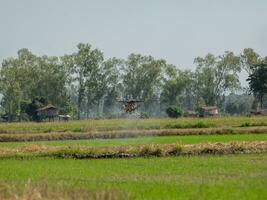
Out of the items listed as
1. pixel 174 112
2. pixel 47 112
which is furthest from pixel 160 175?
pixel 174 112

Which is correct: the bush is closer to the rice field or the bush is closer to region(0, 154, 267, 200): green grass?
the rice field

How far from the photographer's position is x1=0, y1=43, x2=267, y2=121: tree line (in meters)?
94.8

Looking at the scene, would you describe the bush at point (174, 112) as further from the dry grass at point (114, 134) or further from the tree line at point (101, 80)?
the dry grass at point (114, 134)

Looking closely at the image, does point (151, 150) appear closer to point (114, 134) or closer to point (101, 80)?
point (114, 134)

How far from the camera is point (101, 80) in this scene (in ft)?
332

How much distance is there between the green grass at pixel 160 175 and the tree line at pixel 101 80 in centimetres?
6636

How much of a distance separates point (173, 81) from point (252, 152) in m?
81.6

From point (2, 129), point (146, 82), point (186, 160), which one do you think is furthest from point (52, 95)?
point (186, 160)

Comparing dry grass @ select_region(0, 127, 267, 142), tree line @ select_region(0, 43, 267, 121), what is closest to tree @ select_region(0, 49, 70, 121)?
tree line @ select_region(0, 43, 267, 121)

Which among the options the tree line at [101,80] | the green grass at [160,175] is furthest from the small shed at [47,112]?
the green grass at [160,175]

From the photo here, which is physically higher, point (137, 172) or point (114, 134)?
point (114, 134)

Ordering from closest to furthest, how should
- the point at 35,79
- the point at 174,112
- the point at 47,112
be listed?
the point at 47,112, the point at 174,112, the point at 35,79

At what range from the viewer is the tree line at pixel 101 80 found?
311ft

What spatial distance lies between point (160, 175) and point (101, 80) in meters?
83.4
